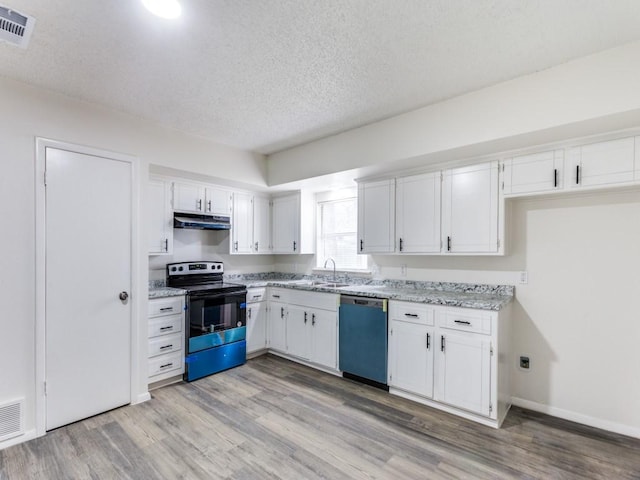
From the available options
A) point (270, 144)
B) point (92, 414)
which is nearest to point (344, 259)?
point (270, 144)

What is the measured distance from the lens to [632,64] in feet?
6.42

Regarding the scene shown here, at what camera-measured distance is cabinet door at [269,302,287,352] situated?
13.6ft

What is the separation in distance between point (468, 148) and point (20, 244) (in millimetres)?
3631

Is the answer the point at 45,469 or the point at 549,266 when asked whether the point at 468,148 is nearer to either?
the point at 549,266

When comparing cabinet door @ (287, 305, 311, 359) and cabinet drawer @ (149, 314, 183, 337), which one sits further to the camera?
cabinet door @ (287, 305, 311, 359)

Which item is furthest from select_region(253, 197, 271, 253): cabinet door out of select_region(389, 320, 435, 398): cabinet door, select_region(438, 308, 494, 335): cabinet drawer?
select_region(438, 308, 494, 335): cabinet drawer

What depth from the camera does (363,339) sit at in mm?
3334

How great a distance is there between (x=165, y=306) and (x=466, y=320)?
2.92 meters

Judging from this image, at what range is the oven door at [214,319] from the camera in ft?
11.4

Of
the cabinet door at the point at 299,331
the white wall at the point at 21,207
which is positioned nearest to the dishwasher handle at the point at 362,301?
the cabinet door at the point at 299,331

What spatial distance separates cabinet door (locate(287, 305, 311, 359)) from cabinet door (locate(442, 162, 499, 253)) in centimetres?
184

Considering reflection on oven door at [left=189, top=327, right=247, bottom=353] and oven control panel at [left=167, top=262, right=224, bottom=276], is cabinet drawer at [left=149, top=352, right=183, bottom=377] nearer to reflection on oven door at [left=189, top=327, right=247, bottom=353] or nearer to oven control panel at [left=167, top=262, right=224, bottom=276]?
reflection on oven door at [left=189, top=327, right=247, bottom=353]

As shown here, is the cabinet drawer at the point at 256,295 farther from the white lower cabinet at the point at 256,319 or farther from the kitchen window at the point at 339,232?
the kitchen window at the point at 339,232

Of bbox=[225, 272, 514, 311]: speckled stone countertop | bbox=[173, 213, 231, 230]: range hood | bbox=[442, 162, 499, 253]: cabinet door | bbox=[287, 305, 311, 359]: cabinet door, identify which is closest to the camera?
bbox=[225, 272, 514, 311]: speckled stone countertop
